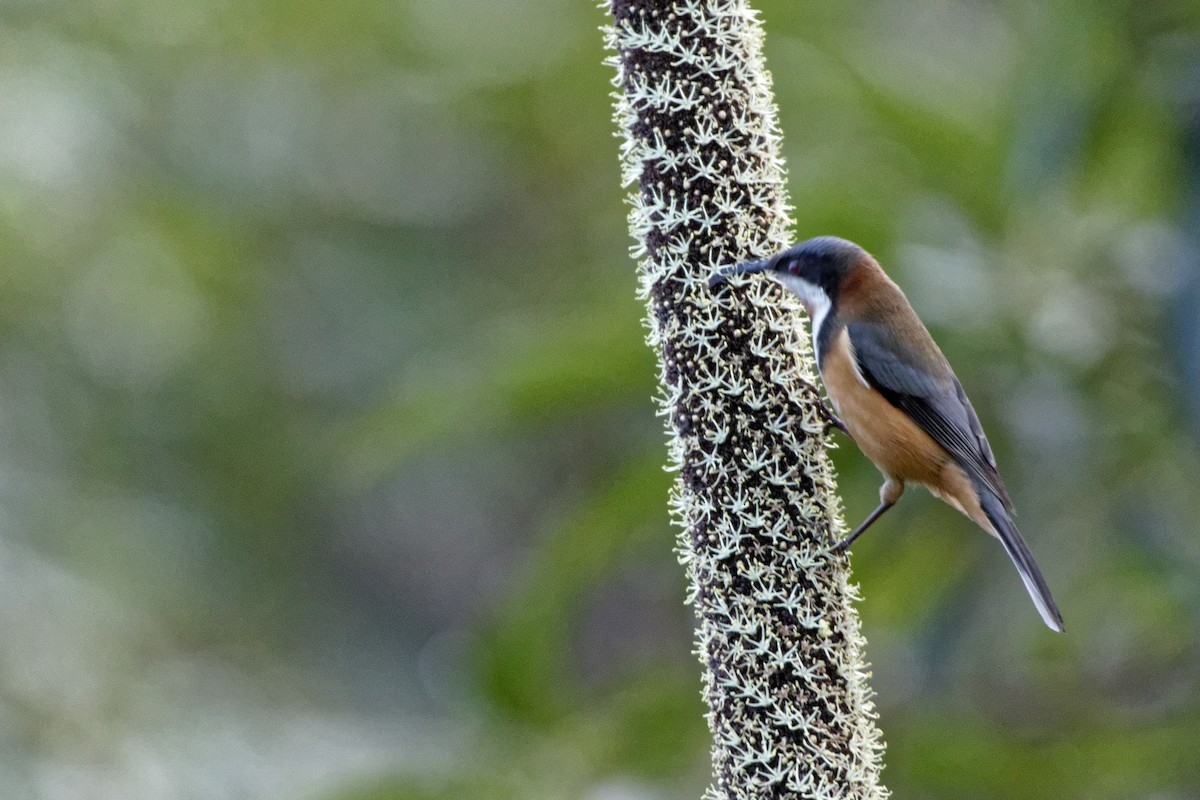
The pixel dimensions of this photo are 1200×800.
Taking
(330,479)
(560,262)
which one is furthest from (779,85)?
(330,479)

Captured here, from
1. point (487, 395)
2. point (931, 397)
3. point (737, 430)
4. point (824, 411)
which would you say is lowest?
point (737, 430)

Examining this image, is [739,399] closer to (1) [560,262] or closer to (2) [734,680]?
(2) [734,680]

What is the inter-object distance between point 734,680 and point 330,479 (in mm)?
5417

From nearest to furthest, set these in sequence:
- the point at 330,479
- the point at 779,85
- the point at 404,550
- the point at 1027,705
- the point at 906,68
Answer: the point at 1027,705 → the point at 906,68 → the point at 779,85 → the point at 330,479 → the point at 404,550

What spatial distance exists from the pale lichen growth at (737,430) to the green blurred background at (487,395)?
550 millimetres

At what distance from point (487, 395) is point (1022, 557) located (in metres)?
1.38

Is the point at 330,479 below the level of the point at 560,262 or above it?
below

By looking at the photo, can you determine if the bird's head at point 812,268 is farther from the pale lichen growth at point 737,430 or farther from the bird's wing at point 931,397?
the bird's wing at point 931,397

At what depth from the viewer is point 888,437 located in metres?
3.29

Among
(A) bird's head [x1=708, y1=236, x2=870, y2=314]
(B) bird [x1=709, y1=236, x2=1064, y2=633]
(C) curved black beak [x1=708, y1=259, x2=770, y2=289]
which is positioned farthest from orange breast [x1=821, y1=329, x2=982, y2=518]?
(C) curved black beak [x1=708, y1=259, x2=770, y2=289]

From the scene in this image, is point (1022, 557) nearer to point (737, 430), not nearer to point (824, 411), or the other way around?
point (824, 411)

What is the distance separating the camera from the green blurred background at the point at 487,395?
3.53 meters

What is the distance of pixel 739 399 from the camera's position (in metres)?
2.86

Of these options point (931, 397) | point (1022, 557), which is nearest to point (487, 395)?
point (931, 397)
